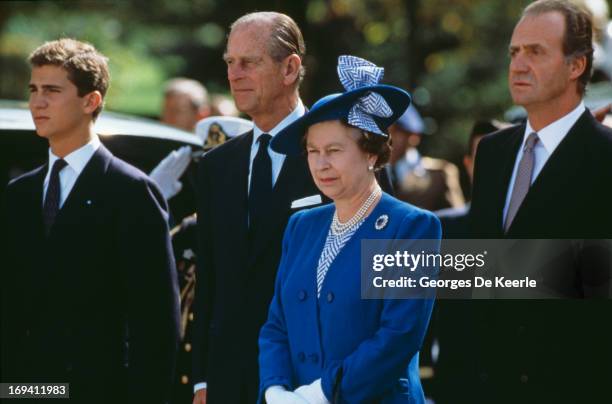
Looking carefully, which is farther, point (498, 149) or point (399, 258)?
point (498, 149)

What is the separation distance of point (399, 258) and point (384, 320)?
0.22 metres

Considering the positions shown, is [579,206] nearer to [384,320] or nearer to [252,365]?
[384,320]

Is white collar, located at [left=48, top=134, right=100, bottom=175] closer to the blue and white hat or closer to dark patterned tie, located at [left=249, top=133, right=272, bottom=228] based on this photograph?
dark patterned tie, located at [left=249, top=133, right=272, bottom=228]

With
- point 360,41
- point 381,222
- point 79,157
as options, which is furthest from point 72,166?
point 360,41

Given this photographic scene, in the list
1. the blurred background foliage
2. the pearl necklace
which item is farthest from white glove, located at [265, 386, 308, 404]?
the blurred background foliage

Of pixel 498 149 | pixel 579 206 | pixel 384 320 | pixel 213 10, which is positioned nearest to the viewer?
pixel 384 320

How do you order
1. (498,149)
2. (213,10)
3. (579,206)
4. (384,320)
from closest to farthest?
1. (384,320)
2. (579,206)
3. (498,149)
4. (213,10)

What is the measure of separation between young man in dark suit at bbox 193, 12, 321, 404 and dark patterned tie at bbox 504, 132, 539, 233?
2.52 feet

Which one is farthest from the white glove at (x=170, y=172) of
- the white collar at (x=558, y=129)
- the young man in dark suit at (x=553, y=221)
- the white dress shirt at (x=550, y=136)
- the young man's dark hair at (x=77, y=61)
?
the white collar at (x=558, y=129)

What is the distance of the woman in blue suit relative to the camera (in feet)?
14.0

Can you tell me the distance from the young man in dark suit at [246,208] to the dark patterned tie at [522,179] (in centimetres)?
77

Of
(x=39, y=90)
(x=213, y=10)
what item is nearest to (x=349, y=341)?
(x=39, y=90)

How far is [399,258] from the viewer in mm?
4332

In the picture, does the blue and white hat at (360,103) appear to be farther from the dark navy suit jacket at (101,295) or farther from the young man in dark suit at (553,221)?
the dark navy suit jacket at (101,295)
